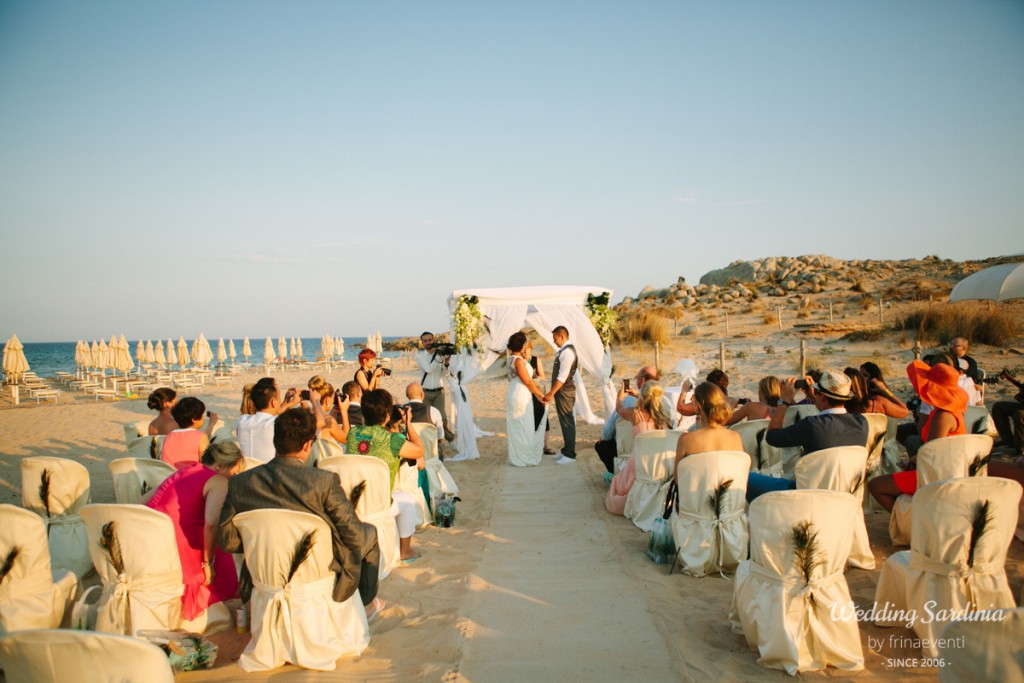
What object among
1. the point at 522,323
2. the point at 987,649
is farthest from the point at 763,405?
the point at 522,323

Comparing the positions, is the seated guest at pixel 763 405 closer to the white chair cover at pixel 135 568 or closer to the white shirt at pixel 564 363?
the white shirt at pixel 564 363

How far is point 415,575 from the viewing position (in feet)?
16.0

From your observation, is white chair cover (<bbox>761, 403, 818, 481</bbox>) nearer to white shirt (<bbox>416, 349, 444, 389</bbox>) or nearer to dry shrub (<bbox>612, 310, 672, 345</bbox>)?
white shirt (<bbox>416, 349, 444, 389</bbox>)

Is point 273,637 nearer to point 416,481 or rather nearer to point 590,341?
point 416,481

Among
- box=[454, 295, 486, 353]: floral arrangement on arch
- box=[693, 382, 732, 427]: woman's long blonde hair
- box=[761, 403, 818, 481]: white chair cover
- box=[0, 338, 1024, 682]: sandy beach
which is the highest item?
box=[454, 295, 486, 353]: floral arrangement on arch

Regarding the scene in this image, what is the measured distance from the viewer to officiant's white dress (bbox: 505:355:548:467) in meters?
8.95

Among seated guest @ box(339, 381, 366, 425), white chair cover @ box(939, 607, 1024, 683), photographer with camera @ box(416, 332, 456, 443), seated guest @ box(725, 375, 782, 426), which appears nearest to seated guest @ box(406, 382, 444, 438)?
seated guest @ box(339, 381, 366, 425)

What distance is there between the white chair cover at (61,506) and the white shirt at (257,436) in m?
1.21

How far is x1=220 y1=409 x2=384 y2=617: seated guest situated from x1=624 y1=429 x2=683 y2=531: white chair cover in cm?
312

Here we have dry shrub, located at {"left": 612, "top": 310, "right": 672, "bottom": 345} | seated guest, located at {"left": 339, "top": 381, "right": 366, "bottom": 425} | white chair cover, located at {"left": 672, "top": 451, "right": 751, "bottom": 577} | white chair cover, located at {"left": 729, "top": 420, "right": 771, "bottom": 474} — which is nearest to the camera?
white chair cover, located at {"left": 672, "top": 451, "right": 751, "bottom": 577}

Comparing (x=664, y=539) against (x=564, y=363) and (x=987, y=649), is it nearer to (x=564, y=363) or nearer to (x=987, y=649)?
(x=987, y=649)

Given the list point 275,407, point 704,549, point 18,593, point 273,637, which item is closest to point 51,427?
point 275,407

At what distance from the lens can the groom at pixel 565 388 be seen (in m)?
8.98

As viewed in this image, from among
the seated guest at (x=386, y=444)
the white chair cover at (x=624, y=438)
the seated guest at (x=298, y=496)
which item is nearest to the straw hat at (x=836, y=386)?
the white chair cover at (x=624, y=438)
